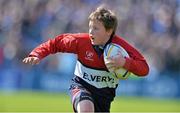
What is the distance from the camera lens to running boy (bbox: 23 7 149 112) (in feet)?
35.6

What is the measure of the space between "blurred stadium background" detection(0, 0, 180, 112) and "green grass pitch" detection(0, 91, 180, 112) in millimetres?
33

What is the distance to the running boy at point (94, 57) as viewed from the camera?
10852 mm

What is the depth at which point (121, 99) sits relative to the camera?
82.5ft

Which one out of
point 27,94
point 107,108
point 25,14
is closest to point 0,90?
point 27,94

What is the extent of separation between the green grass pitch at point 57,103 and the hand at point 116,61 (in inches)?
365

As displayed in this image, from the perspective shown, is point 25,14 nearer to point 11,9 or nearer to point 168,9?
point 11,9

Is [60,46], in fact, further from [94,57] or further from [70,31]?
[70,31]

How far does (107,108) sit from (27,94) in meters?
14.0

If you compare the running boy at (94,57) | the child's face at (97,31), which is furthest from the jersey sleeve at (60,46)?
the child's face at (97,31)

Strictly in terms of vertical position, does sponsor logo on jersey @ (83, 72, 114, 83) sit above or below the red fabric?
below

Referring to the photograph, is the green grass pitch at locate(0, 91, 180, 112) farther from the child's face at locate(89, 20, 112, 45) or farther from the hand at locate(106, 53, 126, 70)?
the hand at locate(106, 53, 126, 70)

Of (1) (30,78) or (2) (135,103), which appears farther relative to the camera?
(1) (30,78)

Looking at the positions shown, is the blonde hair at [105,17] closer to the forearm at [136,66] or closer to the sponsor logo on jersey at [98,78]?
the forearm at [136,66]

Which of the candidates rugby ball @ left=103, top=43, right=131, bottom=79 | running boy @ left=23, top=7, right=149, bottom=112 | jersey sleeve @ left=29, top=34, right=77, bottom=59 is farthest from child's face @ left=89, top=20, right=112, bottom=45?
jersey sleeve @ left=29, top=34, right=77, bottom=59
